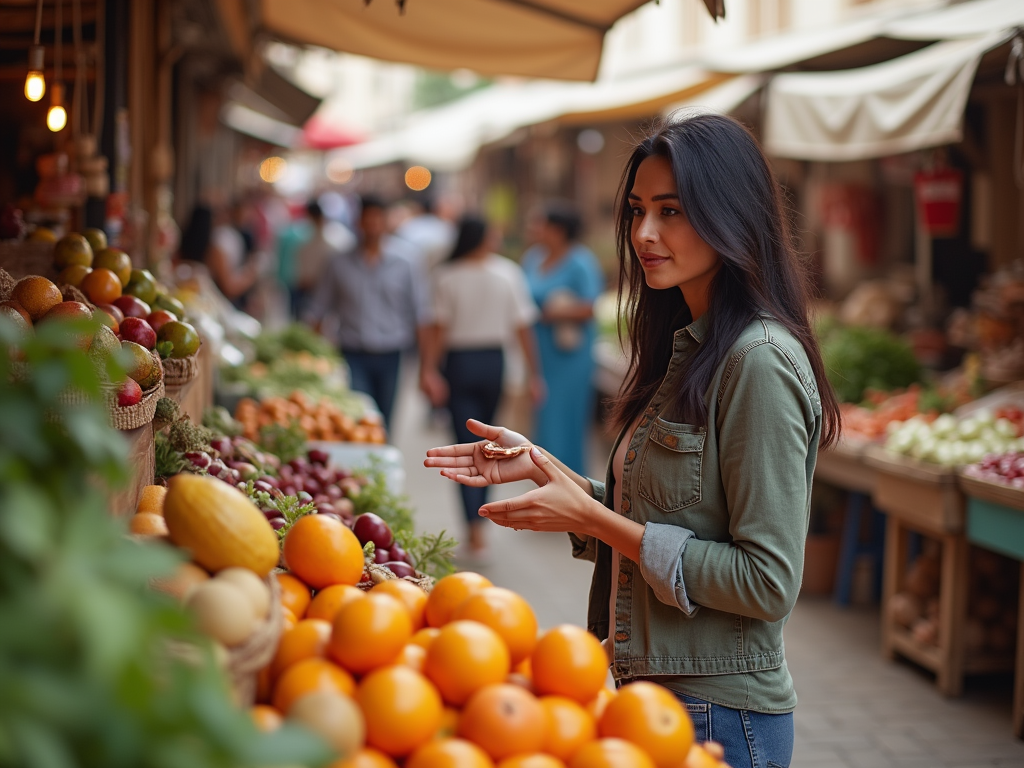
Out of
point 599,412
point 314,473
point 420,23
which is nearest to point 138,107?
point 420,23

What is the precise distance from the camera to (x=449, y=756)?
4.58 ft

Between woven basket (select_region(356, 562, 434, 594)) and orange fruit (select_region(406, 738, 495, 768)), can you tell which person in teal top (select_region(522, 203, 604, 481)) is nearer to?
woven basket (select_region(356, 562, 434, 594))

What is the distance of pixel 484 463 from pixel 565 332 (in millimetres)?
5674

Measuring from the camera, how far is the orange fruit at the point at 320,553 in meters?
1.99

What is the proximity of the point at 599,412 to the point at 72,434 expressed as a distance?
11.0 meters

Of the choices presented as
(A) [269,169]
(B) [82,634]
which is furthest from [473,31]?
(A) [269,169]

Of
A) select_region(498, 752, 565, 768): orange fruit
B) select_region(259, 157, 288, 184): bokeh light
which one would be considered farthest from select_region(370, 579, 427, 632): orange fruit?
select_region(259, 157, 288, 184): bokeh light

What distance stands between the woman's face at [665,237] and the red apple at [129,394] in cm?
115

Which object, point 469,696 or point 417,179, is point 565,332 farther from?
point 417,179

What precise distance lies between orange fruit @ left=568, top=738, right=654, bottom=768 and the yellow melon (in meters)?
0.59

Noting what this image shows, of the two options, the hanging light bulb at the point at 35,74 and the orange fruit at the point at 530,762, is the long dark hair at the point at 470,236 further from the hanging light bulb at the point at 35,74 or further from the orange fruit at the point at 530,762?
the orange fruit at the point at 530,762

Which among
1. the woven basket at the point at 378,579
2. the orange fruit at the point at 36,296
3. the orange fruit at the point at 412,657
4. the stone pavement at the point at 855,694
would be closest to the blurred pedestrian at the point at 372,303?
the stone pavement at the point at 855,694

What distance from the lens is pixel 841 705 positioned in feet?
15.6

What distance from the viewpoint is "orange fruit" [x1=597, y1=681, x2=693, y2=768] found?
1547 millimetres
